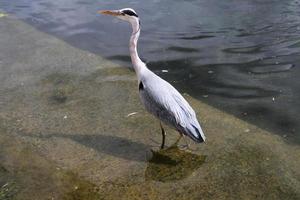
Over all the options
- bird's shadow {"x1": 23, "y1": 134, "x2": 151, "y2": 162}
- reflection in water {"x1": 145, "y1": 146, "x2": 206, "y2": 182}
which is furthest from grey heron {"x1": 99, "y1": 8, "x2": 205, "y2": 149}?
bird's shadow {"x1": 23, "y1": 134, "x2": 151, "y2": 162}

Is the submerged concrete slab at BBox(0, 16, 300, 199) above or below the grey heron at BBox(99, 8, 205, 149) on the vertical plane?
below

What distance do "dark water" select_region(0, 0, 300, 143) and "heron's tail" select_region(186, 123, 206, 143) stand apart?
43.5 inches

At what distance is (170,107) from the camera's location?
477 cm

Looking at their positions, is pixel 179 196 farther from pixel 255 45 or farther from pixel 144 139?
pixel 255 45

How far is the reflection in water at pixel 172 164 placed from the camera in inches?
174

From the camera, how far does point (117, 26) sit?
9062 millimetres

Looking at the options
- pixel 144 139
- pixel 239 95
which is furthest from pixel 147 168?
pixel 239 95

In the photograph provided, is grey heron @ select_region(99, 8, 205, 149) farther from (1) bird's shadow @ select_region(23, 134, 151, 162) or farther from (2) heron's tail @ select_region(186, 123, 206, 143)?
(1) bird's shadow @ select_region(23, 134, 151, 162)

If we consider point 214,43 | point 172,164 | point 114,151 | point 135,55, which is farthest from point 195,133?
point 214,43

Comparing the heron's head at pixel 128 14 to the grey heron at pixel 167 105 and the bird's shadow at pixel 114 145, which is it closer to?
the grey heron at pixel 167 105

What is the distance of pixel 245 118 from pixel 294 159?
1.04 metres

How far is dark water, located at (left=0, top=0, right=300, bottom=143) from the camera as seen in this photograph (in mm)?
5957

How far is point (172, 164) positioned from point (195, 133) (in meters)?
0.41

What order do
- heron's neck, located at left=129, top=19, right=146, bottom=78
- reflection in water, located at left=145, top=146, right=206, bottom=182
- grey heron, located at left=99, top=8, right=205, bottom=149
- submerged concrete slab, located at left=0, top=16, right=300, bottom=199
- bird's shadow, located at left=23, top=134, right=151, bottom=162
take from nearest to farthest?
submerged concrete slab, located at left=0, top=16, right=300, bottom=199 < reflection in water, located at left=145, top=146, right=206, bottom=182 < grey heron, located at left=99, top=8, right=205, bottom=149 < bird's shadow, located at left=23, top=134, right=151, bottom=162 < heron's neck, located at left=129, top=19, right=146, bottom=78
